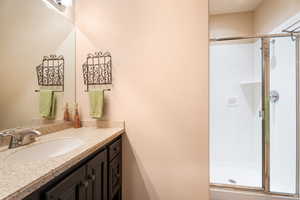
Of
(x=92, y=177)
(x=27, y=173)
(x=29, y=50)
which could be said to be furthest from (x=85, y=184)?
(x=29, y=50)

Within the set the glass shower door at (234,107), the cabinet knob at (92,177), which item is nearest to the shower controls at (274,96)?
the glass shower door at (234,107)

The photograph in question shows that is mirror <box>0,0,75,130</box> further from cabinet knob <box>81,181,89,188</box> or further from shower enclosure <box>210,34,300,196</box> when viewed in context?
shower enclosure <box>210,34,300,196</box>

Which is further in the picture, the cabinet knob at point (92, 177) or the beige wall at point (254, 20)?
the beige wall at point (254, 20)

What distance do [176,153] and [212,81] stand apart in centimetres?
158

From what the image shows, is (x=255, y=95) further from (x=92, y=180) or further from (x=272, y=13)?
(x=92, y=180)

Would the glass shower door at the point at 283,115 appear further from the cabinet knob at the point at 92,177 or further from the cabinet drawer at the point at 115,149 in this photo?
the cabinet knob at the point at 92,177

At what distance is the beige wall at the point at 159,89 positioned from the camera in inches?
54.9

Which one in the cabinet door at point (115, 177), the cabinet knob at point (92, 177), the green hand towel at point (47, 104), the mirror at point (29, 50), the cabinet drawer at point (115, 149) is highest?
the mirror at point (29, 50)

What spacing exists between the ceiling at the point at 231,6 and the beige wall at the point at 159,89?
1.12 metres

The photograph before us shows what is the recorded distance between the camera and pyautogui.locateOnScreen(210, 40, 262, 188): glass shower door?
234cm

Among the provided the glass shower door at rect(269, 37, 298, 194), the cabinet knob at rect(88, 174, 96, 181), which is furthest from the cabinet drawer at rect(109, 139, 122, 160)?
the glass shower door at rect(269, 37, 298, 194)

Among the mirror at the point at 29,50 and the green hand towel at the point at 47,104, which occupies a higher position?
the mirror at the point at 29,50

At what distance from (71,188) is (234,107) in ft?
7.95

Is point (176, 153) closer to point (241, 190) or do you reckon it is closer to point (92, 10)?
point (241, 190)
